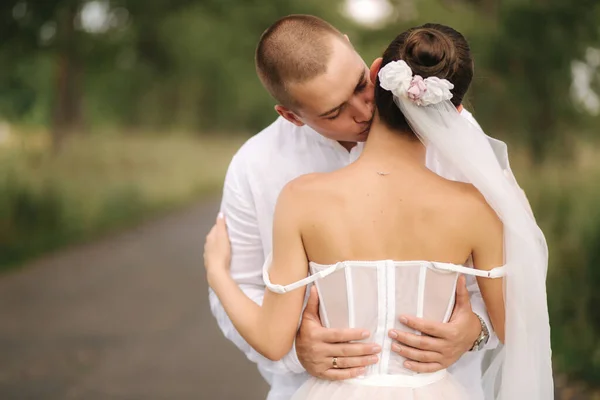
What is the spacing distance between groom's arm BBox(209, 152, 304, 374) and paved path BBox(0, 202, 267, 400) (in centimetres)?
283

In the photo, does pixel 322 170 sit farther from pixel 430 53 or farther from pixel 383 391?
pixel 383 391

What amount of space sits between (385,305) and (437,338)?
0.57ft

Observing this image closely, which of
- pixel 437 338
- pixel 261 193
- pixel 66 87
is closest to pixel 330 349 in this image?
pixel 437 338

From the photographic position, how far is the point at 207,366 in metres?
6.02

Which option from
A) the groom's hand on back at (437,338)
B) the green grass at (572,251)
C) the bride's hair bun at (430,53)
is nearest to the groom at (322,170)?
the groom's hand on back at (437,338)

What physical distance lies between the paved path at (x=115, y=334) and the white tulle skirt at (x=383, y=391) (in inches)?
125

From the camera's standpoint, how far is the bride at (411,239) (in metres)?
2.16

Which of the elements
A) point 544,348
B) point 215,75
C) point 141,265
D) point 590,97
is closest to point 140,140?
point 215,75

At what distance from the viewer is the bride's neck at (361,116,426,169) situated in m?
2.21

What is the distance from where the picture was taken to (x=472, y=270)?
2201mm

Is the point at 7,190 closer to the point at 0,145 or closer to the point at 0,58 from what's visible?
the point at 0,145

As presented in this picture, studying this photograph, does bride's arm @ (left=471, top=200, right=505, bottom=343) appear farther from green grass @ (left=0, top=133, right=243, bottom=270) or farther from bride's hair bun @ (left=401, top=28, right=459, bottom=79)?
green grass @ (left=0, top=133, right=243, bottom=270)

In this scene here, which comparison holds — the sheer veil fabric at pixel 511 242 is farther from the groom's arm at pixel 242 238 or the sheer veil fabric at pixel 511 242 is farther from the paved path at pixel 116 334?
the paved path at pixel 116 334

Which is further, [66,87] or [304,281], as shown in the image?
[66,87]
